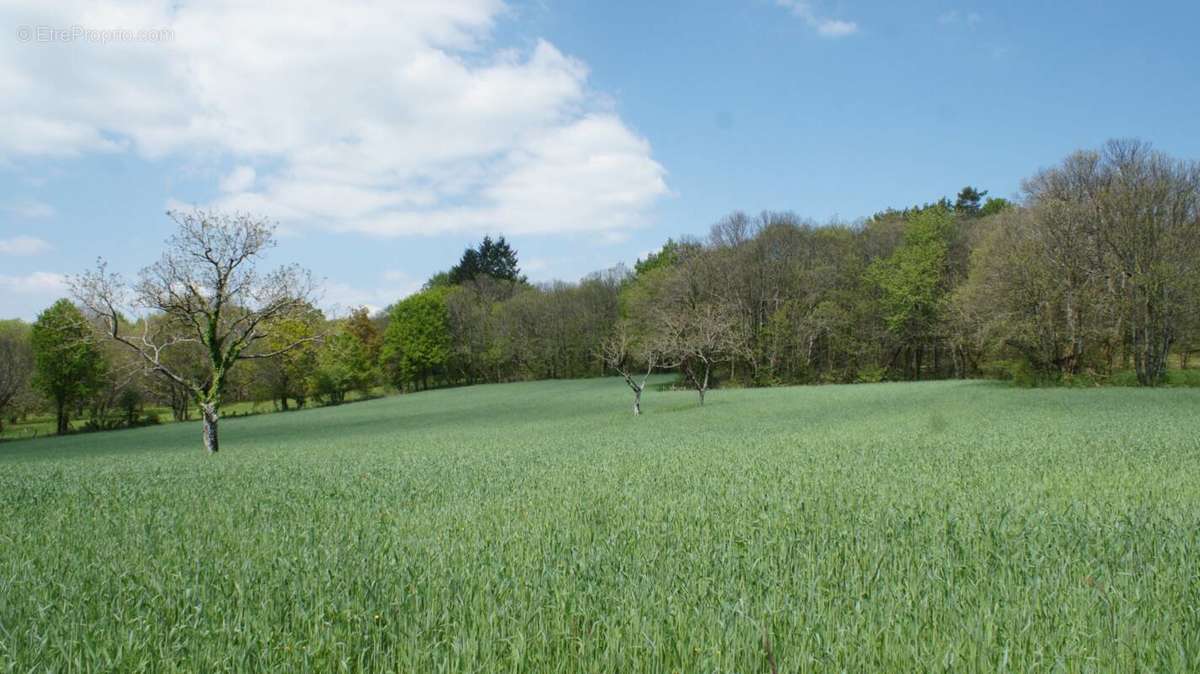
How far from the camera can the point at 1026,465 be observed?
9.08 meters

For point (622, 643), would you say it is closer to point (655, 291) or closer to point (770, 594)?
point (770, 594)

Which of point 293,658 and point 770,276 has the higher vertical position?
point 770,276

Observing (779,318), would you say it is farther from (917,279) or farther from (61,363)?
(61,363)

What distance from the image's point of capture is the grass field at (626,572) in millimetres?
2850

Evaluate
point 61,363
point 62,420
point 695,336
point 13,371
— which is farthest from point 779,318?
point 13,371

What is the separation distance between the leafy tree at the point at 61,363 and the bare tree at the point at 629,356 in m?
41.2

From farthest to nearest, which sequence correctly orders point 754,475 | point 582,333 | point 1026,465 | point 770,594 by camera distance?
point 582,333 < point 1026,465 < point 754,475 < point 770,594

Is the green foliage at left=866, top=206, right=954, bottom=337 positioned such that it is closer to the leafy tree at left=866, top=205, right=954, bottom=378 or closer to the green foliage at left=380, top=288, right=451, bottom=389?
the leafy tree at left=866, top=205, right=954, bottom=378

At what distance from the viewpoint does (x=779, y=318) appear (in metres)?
55.9

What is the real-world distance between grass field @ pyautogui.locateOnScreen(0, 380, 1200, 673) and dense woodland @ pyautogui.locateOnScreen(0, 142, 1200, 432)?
18725 mm

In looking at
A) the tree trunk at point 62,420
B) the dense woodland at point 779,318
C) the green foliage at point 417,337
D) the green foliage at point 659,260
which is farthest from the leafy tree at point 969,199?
the tree trunk at point 62,420

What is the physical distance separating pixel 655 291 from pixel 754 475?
52752 millimetres

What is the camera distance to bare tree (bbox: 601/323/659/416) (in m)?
32.7

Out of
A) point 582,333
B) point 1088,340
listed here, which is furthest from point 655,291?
point 1088,340
